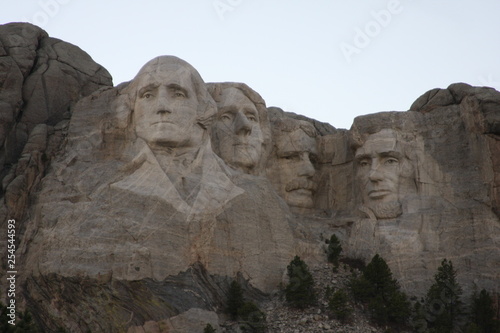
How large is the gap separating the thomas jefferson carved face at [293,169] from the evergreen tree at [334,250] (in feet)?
8.54

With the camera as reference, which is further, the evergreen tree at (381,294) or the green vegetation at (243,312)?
the evergreen tree at (381,294)

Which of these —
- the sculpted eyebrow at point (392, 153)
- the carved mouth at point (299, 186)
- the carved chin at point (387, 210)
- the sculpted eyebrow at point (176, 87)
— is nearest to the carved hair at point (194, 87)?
the sculpted eyebrow at point (176, 87)

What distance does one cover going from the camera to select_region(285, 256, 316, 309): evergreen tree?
32062 millimetres

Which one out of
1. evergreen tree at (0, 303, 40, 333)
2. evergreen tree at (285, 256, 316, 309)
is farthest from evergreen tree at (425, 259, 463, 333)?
evergreen tree at (0, 303, 40, 333)

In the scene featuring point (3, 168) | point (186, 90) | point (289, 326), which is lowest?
point (289, 326)

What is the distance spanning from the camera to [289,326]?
103 ft

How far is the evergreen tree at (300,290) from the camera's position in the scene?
32062 mm

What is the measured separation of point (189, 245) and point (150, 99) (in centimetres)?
443

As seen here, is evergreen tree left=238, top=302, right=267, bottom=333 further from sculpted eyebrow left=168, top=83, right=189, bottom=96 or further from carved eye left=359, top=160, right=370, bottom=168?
carved eye left=359, top=160, right=370, bottom=168

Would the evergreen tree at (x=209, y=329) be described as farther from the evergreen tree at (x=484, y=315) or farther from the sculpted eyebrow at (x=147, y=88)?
the sculpted eyebrow at (x=147, y=88)

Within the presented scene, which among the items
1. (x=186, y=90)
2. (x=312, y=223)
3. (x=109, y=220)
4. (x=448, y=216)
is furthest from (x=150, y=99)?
(x=448, y=216)

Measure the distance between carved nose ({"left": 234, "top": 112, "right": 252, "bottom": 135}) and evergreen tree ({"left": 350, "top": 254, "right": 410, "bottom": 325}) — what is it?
5545 mm

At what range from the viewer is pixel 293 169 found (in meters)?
37.4

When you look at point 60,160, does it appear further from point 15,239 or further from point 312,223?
point 312,223
